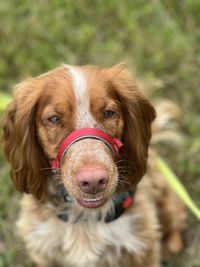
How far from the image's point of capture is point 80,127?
2.74 meters

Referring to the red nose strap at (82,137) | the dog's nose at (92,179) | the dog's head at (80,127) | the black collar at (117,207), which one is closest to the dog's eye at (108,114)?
the dog's head at (80,127)

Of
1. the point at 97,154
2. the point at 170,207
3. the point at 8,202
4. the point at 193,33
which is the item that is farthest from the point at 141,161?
the point at 193,33

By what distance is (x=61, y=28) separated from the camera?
5.30 metres

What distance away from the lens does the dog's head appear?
8.77 ft

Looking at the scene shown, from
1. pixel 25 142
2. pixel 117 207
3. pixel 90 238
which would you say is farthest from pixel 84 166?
pixel 90 238

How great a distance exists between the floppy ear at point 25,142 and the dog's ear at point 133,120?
0.45 metres

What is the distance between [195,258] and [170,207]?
434 millimetres

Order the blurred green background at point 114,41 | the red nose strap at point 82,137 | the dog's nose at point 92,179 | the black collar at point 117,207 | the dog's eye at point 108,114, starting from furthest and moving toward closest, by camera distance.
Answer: the blurred green background at point 114,41 → the black collar at point 117,207 → the dog's eye at point 108,114 → the red nose strap at point 82,137 → the dog's nose at point 92,179

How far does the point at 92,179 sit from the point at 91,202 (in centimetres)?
22

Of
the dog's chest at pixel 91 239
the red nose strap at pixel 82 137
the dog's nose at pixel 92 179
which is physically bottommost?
the dog's chest at pixel 91 239

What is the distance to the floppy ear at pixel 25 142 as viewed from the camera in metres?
2.95

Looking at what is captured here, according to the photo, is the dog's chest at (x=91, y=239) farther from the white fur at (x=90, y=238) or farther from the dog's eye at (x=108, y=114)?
the dog's eye at (x=108, y=114)

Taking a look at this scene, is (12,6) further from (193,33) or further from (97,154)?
(97,154)

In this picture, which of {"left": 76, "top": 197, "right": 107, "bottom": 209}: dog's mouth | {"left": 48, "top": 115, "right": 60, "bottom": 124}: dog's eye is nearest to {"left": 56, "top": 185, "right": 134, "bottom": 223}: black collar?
{"left": 76, "top": 197, "right": 107, "bottom": 209}: dog's mouth
